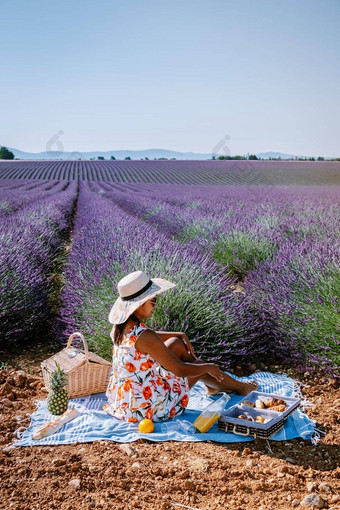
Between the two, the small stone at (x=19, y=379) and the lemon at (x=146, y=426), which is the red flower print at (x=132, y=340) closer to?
the lemon at (x=146, y=426)

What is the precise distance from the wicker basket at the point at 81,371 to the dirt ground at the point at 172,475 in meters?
0.43

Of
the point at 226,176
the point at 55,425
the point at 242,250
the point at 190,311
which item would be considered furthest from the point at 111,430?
the point at 226,176

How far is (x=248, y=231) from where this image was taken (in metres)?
7.09

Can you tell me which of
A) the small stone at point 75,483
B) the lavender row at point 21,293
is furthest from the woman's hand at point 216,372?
the lavender row at point 21,293

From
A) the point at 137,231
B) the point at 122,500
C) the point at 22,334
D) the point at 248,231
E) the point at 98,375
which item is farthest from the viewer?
the point at 248,231

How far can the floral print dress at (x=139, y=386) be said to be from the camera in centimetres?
279

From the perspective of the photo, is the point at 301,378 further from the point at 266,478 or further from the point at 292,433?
the point at 266,478

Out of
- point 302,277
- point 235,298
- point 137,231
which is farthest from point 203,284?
point 137,231

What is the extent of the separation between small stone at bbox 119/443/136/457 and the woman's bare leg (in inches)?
23.8

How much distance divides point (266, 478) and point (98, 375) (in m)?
1.32

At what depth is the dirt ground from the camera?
2029 mm

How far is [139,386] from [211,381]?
55 centimetres

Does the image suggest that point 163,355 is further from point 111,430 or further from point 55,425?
point 55,425

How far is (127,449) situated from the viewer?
98.3 inches
